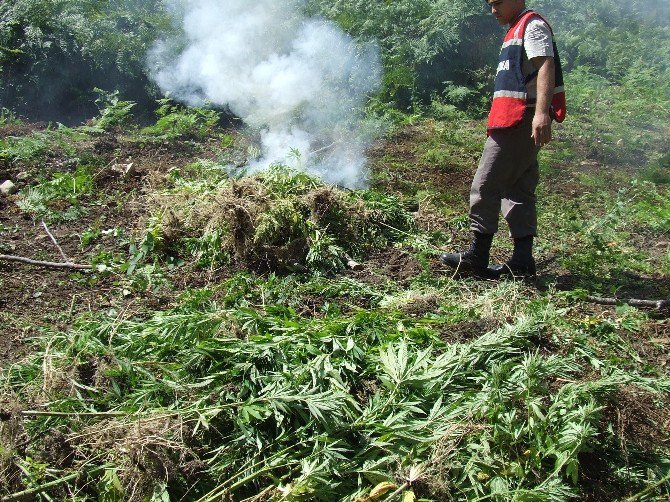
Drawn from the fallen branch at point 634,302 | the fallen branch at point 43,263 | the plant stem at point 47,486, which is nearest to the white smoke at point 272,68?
the fallen branch at point 43,263

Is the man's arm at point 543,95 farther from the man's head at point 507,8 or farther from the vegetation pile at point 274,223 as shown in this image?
the vegetation pile at point 274,223

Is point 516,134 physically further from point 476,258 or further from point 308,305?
point 308,305

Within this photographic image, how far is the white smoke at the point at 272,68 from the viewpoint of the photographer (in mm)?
8297

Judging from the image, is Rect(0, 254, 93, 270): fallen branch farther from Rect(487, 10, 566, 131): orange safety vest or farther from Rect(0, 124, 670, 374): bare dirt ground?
Rect(487, 10, 566, 131): orange safety vest

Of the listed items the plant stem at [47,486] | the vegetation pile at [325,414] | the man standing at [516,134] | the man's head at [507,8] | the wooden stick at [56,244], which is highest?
the man's head at [507,8]

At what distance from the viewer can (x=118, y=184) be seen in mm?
6477

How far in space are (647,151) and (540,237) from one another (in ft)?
9.94

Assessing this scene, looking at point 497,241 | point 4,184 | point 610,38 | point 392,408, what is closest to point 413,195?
point 497,241

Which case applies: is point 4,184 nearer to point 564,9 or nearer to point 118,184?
point 118,184

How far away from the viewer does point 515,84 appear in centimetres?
438

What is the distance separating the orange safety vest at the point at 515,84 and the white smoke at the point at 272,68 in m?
3.34

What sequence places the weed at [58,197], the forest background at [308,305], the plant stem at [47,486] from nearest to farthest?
the plant stem at [47,486] < the forest background at [308,305] < the weed at [58,197]

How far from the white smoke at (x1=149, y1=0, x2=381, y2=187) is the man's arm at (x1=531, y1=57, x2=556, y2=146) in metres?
3.60

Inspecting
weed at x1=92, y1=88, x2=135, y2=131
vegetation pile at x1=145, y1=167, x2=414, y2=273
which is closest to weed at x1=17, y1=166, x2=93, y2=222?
vegetation pile at x1=145, y1=167, x2=414, y2=273
